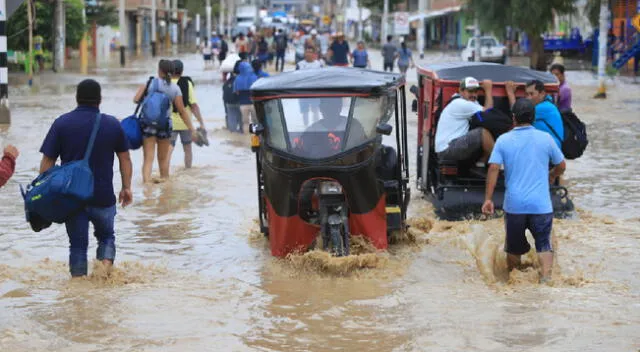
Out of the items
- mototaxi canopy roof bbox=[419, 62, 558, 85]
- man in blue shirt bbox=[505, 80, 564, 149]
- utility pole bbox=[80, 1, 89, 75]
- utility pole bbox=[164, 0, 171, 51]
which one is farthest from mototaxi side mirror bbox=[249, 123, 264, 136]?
utility pole bbox=[164, 0, 171, 51]

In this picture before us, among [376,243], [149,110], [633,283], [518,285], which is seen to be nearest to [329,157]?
[376,243]

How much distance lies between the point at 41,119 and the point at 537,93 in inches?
593

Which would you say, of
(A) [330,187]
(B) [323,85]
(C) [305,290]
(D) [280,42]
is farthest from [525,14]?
(C) [305,290]

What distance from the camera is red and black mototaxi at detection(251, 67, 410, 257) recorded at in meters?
9.38

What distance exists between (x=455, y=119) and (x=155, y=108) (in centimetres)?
381

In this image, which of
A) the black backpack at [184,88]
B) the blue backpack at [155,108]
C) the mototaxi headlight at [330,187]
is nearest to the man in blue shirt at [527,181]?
the mototaxi headlight at [330,187]

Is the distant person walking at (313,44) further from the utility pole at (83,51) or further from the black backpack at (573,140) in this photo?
the black backpack at (573,140)

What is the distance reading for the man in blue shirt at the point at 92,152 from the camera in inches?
332

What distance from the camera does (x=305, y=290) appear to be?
29.4ft

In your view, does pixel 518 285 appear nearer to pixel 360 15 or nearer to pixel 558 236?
pixel 558 236

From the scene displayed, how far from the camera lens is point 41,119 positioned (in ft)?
79.7

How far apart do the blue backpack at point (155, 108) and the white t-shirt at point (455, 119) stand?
3.55 metres

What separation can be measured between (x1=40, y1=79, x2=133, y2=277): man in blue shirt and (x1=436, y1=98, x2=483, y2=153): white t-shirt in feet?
13.8

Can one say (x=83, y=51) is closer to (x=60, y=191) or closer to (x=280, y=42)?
(x=280, y=42)
